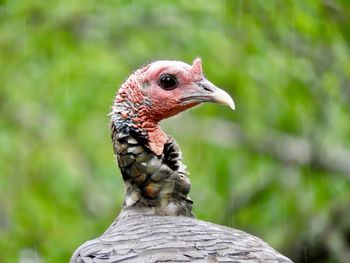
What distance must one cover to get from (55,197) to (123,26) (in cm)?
173

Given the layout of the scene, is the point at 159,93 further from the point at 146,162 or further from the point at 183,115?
the point at 183,115

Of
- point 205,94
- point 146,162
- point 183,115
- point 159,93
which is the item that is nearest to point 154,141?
point 146,162

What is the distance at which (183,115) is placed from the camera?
39.7ft

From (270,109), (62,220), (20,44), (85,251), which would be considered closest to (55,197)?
(62,220)

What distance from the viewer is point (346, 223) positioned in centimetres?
1077

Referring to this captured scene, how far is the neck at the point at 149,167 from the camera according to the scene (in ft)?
22.4

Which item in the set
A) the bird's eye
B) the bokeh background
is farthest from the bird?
the bokeh background

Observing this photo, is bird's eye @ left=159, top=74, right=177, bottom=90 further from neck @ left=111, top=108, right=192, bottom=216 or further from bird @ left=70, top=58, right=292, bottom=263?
neck @ left=111, top=108, right=192, bottom=216

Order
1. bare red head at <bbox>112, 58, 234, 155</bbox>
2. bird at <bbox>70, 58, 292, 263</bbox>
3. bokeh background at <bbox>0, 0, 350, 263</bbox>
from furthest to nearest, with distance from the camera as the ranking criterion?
1. bokeh background at <bbox>0, 0, 350, 263</bbox>
2. bare red head at <bbox>112, 58, 234, 155</bbox>
3. bird at <bbox>70, 58, 292, 263</bbox>

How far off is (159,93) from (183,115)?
5.13m

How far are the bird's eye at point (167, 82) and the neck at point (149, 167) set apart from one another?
208 mm

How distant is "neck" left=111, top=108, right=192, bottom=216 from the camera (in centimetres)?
683

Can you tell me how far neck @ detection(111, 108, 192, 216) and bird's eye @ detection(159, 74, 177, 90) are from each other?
208 millimetres

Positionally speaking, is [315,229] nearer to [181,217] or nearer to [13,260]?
[13,260]
